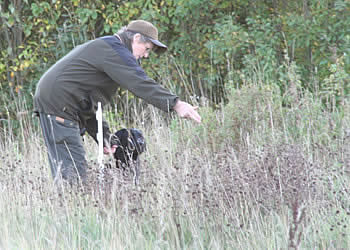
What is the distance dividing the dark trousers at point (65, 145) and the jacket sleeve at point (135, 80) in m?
0.61

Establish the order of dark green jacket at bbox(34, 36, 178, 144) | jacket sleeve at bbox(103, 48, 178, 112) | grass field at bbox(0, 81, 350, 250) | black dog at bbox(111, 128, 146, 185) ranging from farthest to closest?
black dog at bbox(111, 128, 146, 185) → dark green jacket at bbox(34, 36, 178, 144) → jacket sleeve at bbox(103, 48, 178, 112) → grass field at bbox(0, 81, 350, 250)

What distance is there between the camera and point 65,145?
498cm

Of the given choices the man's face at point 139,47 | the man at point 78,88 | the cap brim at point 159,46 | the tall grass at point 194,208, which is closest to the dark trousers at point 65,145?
the man at point 78,88

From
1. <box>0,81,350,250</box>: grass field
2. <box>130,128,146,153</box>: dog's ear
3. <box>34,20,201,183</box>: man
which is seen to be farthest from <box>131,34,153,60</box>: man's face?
<box>0,81,350,250</box>: grass field

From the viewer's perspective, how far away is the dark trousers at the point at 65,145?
Result: 16.2 ft

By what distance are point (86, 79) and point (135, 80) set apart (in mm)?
536

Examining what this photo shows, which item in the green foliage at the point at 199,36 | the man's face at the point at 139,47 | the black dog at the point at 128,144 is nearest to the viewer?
the man's face at the point at 139,47

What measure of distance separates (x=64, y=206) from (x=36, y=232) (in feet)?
1.47

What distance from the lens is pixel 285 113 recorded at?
6691mm

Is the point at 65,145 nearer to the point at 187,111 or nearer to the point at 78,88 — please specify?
the point at 78,88

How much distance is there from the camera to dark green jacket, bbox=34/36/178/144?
4.73 m

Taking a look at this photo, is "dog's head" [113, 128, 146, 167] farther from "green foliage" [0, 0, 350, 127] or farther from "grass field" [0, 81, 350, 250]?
"green foliage" [0, 0, 350, 127]

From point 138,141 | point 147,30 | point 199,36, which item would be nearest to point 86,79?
point 147,30

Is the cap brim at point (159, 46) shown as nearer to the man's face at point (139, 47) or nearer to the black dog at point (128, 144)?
the man's face at point (139, 47)
